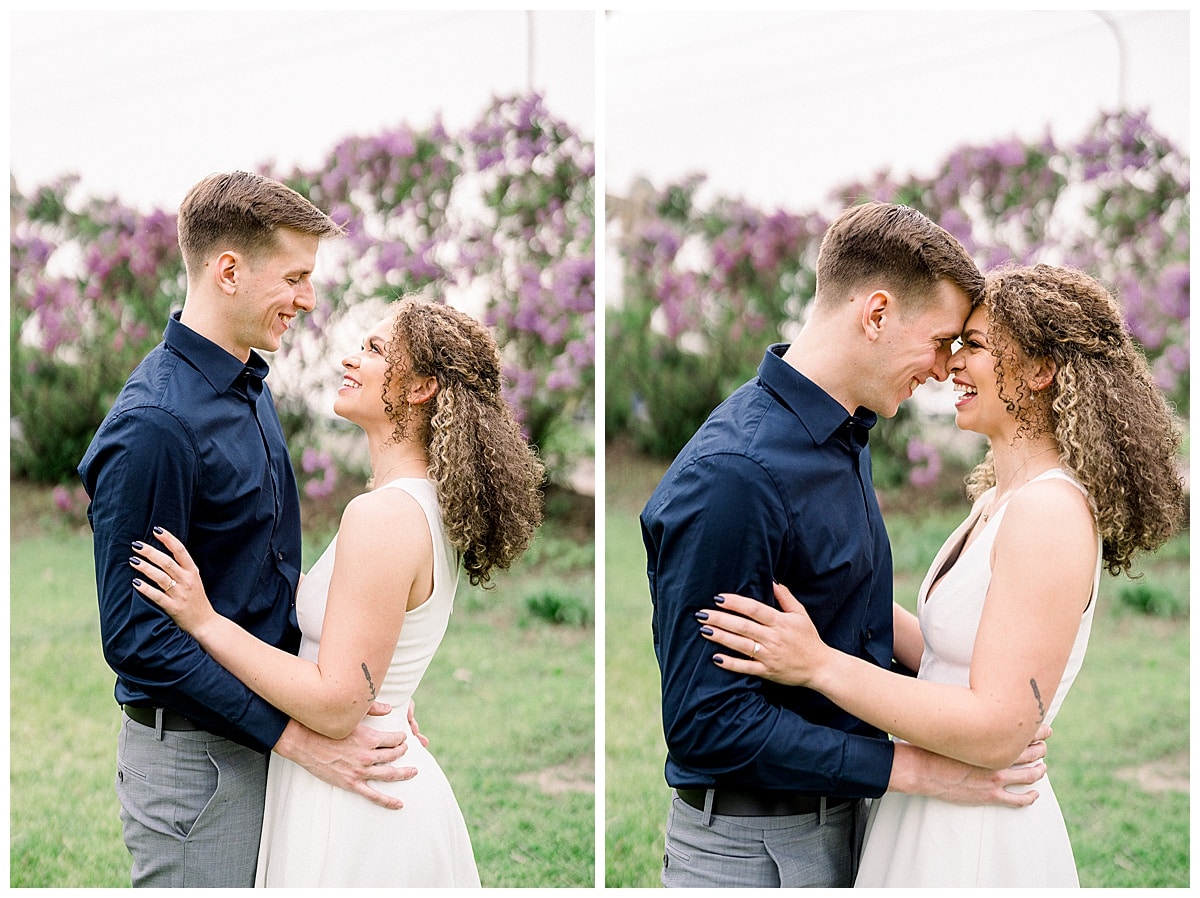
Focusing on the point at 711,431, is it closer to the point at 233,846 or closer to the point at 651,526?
the point at 651,526

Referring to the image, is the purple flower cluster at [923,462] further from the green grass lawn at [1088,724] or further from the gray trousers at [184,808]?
the gray trousers at [184,808]

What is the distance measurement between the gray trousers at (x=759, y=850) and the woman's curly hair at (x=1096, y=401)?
2.57 ft

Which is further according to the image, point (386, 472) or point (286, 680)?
point (386, 472)

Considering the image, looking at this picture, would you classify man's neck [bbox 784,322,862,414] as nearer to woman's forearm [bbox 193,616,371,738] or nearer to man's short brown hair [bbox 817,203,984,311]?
man's short brown hair [bbox 817,203,984,311]

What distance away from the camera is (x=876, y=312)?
214cm

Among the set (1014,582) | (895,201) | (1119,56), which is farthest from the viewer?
(895,201)

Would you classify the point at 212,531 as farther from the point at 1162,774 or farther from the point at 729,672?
the point at 1162,774

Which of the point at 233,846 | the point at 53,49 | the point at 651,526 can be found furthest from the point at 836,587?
the point at 53,49

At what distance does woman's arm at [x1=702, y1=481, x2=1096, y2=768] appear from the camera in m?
1.92

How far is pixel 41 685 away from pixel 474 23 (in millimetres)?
3733

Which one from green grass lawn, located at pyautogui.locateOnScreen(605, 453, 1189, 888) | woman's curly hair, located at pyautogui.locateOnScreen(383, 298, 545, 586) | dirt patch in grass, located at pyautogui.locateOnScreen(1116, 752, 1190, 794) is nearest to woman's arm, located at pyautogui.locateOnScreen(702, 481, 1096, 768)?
woman's curly hair, located at pyautogui.locateOnScreen(383, 298, 545, 586)

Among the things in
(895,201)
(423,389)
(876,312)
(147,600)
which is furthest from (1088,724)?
(147,600)

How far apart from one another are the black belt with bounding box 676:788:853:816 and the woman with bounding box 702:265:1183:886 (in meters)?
0.17

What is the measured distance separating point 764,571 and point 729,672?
0.19 metres
